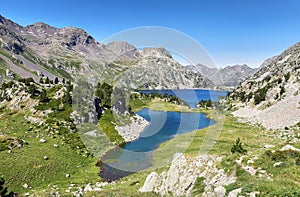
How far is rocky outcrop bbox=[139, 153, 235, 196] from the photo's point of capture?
21.4 meters

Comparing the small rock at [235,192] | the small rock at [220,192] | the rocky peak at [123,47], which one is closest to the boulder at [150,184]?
the small rock at [220,192]

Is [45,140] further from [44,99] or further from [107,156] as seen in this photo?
[44,99]

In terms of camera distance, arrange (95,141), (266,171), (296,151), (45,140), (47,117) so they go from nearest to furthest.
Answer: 1. (266,171)
2. (296,151)
3. (45,140)
4. (95,141)
5. (47,117)

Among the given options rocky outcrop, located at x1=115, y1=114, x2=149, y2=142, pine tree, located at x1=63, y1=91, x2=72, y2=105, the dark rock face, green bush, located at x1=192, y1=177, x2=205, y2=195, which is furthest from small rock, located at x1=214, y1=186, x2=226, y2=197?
pine tree, located at x1=63, y1=91, x2=72, y2=105

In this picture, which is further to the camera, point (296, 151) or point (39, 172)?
point (39, 172)

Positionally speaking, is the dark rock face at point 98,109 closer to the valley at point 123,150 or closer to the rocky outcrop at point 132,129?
the valley at point 123,150

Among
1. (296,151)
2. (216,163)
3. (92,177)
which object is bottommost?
(92,177)

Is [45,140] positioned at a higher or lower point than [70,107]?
lower

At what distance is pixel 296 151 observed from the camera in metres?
22.1

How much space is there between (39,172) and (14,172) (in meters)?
3.66

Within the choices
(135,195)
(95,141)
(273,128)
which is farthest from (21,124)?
(273,128)

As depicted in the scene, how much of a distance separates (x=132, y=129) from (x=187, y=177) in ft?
175

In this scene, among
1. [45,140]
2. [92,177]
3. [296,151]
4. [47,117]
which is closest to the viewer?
[296,151]

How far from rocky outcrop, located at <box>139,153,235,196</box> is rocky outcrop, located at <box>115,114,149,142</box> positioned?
136 ft
